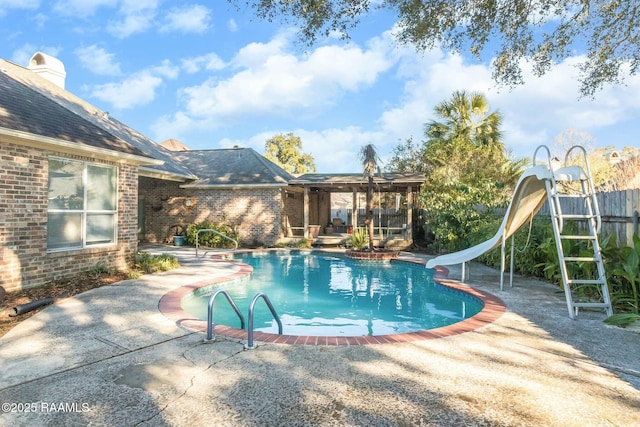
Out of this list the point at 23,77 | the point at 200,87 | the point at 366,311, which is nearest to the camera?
the point at 366,311

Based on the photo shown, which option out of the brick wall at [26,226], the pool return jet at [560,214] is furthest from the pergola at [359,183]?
the brick wall at [26,226]

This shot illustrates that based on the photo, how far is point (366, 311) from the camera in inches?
283

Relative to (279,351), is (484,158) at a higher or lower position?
higher

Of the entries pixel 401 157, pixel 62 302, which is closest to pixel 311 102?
pixel 401 157

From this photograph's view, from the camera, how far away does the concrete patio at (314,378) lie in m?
2.64

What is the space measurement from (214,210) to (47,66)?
329 inches

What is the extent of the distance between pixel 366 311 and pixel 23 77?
43.5 ft

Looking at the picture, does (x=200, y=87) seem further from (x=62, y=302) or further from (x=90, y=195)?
(x=62, y=302)

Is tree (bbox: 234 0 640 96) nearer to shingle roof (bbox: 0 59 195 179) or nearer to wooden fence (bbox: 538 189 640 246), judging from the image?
wooden fence (bbox: 538 189 640 246)

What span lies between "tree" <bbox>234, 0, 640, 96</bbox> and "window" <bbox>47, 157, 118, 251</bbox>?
4.79 m

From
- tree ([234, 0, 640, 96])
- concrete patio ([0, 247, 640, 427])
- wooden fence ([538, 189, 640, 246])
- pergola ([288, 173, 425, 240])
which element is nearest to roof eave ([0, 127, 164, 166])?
concrete patio ([0, 247, 640, 427])

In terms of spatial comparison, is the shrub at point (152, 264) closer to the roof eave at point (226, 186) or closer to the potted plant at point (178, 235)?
the potted plant at point (178, 235)

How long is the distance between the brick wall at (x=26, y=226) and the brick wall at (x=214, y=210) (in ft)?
30.8

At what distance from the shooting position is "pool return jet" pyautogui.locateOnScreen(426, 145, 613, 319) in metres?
5.45
